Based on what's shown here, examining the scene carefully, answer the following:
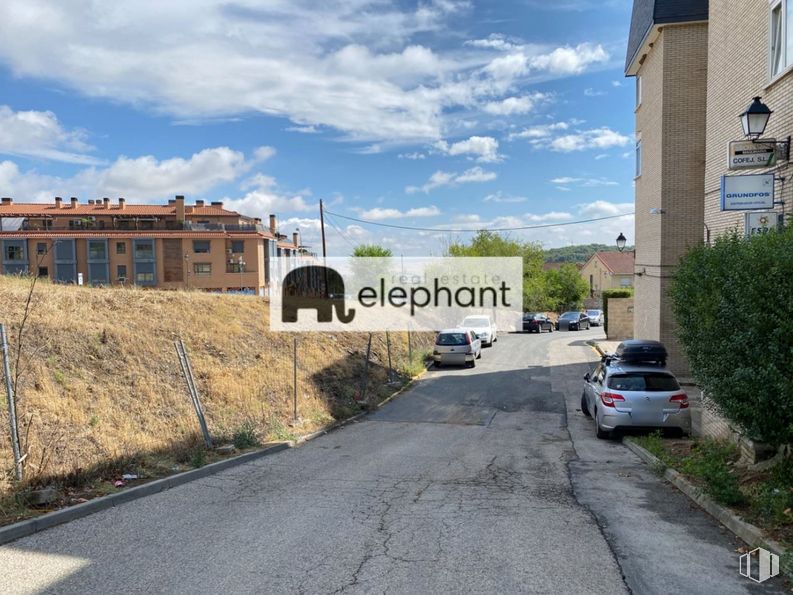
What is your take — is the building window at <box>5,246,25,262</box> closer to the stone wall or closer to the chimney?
the chimney

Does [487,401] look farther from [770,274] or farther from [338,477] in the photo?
[770,274]

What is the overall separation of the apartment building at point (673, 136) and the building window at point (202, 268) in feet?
174

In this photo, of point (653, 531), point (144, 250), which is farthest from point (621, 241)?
point (144, 250)

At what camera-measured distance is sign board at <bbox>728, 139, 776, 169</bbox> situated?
8.06 m

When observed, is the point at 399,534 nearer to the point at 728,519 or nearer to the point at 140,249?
the point at 728,519

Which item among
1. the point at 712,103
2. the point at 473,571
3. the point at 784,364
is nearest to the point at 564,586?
the point at 473,571

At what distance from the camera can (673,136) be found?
16.8 m

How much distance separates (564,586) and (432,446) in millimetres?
6508

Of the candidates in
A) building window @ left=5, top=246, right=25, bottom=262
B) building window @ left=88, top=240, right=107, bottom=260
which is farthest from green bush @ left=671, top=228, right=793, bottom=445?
building window @ left=5, top=246, right=25, bottom=262

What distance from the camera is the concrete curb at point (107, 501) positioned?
5406 millimetres

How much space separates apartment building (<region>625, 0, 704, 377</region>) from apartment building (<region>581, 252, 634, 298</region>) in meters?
54.2

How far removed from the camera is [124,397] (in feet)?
33.0

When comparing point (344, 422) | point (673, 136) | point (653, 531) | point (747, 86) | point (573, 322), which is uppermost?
point (673, 136)

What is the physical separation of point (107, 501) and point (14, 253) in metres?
65.8
